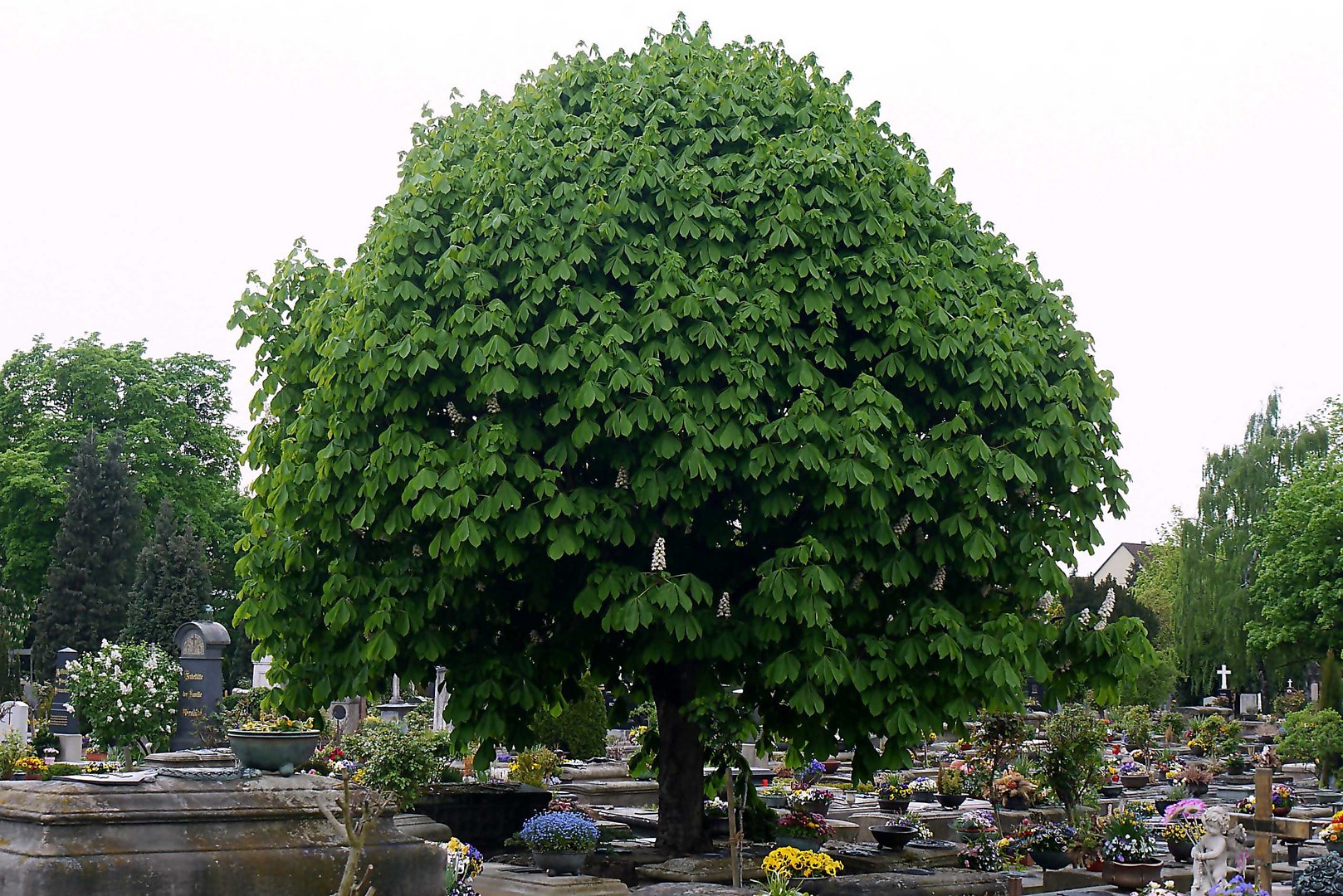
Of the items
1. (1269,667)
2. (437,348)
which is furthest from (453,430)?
(1269,667)

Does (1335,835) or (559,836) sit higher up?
(559,836)

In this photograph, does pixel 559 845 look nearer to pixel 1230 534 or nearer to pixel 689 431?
pixel 689 431

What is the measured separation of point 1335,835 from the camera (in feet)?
63.7

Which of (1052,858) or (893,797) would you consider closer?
(1052,858)

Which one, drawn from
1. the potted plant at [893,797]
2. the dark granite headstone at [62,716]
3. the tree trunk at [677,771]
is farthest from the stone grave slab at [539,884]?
the dark granite headstone at [62,716]

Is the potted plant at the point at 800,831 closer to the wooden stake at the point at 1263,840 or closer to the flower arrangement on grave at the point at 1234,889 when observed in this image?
the wooden stake at the point at 1263,840

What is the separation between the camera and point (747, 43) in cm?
1622

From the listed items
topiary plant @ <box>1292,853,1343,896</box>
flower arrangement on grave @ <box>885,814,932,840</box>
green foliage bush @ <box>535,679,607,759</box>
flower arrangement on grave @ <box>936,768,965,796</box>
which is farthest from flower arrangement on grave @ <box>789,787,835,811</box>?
green foliage bush @ <box>535,679,607,759</box>

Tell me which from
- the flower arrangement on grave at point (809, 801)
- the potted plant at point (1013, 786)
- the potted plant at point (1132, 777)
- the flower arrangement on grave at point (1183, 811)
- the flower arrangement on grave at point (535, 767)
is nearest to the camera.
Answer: the flower arrangement on grave at point (1183, 811)

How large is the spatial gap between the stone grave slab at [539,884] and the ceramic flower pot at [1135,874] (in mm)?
6423

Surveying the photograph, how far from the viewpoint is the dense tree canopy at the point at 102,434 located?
49625mm

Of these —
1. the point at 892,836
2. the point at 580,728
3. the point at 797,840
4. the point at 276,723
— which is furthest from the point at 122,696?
the point at 892,836

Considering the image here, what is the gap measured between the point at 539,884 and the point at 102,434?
42300 millimetres

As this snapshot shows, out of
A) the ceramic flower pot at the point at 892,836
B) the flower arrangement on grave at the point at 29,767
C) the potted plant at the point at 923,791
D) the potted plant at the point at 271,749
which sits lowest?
the potted plant at the point at 923,791
